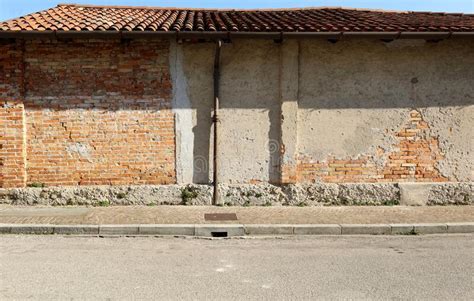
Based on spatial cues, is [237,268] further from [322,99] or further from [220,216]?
Answer: [322,99]

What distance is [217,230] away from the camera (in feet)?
22.2

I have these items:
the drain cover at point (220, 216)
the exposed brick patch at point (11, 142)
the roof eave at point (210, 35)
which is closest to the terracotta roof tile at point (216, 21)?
the roof eave at point (210, 35)

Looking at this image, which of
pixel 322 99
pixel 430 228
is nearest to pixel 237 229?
pixel 430 228

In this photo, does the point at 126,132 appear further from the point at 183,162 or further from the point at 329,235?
the point at 329,235

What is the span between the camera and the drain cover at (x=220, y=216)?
288 inches

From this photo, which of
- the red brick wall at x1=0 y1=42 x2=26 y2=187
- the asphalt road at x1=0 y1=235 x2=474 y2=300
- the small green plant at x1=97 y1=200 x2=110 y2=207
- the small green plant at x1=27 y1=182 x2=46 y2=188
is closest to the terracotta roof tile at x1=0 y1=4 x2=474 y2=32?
the red brick wall at x1=0 y1=42 x2=26 y2=187

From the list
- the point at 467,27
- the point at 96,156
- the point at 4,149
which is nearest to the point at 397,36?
the point at 467,27

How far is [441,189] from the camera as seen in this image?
8656 millimetres

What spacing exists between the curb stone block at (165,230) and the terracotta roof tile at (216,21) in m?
3.80

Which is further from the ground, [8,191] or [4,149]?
[4,149]

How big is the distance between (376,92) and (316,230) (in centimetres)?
345

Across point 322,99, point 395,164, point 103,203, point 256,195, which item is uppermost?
point 322,99

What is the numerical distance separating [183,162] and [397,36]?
494cm

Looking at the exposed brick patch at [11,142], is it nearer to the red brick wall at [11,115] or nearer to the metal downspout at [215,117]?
the red brick wall at [11,115]
